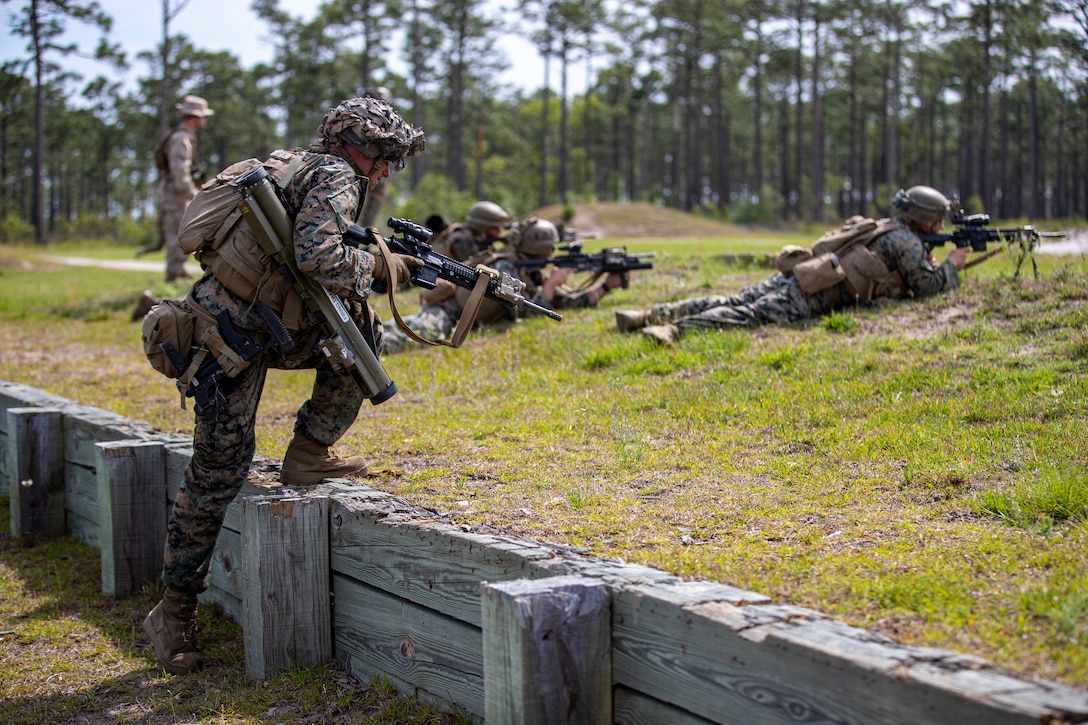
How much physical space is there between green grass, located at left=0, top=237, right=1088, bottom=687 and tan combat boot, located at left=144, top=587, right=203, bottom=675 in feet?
1.53

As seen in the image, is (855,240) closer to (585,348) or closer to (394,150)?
(585,348)

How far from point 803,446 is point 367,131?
9.42ft

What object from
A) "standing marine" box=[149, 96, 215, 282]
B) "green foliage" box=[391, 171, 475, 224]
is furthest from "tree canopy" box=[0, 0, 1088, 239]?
"standing marine" box=[149, 96, 215, 282]

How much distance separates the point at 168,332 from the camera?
14.8 feet

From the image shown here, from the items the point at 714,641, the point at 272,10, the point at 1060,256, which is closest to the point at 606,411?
the point at 714,641

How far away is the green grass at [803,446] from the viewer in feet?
11.0

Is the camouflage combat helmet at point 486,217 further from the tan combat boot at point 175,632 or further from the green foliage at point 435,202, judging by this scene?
the green foliage at point 435,202

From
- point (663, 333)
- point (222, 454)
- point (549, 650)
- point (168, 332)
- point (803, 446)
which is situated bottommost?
point (549, 650)

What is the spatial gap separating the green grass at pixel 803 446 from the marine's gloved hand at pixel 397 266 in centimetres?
110

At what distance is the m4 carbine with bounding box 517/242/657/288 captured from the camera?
10875 millimetres

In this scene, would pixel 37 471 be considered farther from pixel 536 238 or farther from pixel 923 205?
pixel 923 205

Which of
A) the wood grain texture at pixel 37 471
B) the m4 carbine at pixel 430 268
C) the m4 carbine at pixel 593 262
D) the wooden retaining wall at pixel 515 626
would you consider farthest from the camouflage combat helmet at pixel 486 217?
the m4 carbine at pixel 430 268

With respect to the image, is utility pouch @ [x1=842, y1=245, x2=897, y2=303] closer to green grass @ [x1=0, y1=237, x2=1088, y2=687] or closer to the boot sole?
green grass @ [x1=0, y1=237, x2=1088, y2=687]

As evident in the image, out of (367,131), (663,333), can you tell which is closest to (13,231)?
(663,333)
